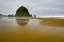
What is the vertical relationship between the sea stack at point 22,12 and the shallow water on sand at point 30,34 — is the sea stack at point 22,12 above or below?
above

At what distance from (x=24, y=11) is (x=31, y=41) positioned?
42.4 meters

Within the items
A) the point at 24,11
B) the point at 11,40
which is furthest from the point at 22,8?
the point at 11,40

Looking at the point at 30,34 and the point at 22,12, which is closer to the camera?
the point at 30,34

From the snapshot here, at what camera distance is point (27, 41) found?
4281 millimetres

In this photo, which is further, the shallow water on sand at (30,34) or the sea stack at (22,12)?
the sea stack at (22,12)

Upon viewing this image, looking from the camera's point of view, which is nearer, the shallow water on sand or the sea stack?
the shallow water on sand

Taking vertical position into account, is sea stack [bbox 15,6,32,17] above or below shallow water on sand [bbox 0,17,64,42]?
above

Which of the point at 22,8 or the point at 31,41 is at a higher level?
the point at 22,8

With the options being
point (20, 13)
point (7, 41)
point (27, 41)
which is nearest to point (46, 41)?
point (27, 41)

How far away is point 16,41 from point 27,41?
17.5 inches

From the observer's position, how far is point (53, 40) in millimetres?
4484

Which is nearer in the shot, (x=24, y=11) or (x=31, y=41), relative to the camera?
(x=31, y=41)

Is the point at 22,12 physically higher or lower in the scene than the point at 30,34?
higher

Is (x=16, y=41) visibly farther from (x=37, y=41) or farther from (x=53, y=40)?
(x=53, y=40)
